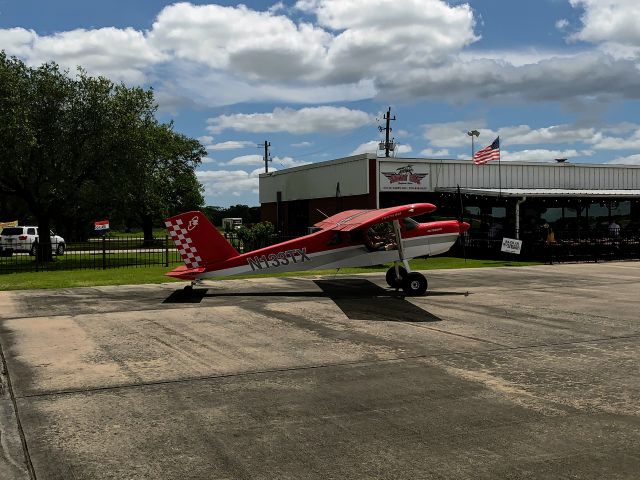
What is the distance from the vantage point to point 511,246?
26.8m

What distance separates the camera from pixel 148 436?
520 cm

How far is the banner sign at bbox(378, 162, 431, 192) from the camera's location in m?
31.1

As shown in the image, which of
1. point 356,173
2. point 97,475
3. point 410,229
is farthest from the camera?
point 356,173

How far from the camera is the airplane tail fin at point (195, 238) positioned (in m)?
14.8

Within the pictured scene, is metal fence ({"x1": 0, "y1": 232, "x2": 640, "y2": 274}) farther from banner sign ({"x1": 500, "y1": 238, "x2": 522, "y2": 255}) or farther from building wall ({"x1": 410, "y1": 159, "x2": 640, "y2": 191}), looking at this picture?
building wall ({"x1": 410, "y1": 159, "x2": 640, "y2": 191})

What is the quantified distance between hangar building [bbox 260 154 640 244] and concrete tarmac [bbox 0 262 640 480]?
18.4 m

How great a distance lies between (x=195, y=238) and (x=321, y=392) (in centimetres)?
917

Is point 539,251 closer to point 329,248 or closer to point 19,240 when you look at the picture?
point 329,248

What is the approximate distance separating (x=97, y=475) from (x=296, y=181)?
34.6 meters

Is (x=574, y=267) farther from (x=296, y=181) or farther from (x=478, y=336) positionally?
(x=296, y=181)

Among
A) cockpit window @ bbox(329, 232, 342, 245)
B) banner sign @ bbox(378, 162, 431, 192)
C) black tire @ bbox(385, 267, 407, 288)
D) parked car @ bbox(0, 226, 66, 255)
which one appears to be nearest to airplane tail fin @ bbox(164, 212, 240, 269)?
cockpit window @ bbox(329, 232, 342, 245)

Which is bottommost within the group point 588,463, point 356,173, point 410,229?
point 588,463

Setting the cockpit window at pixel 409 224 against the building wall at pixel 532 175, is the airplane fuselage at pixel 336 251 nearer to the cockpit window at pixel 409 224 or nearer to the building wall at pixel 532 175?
the cockpit window at pixel 409 224

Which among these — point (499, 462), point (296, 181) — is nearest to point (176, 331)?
point (499, 462)
